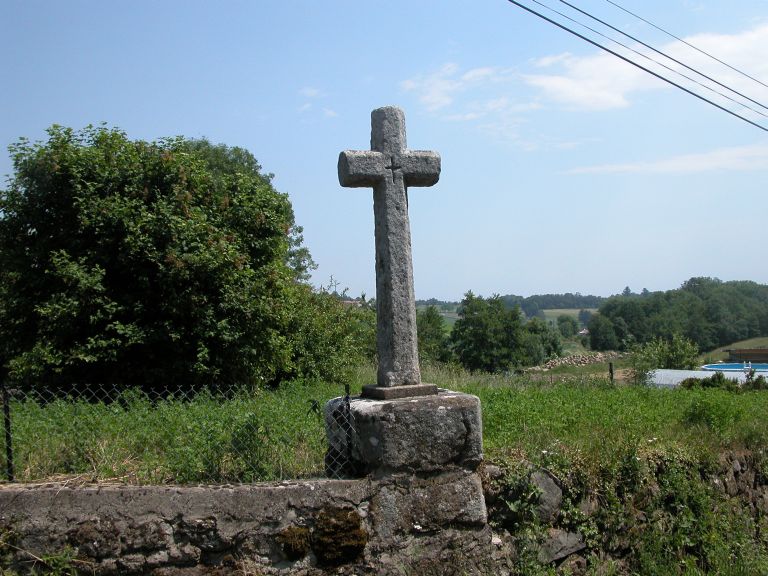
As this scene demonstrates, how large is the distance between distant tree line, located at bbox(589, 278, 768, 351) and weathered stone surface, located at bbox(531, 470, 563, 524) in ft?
151

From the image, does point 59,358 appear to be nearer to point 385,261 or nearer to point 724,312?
point 385,261

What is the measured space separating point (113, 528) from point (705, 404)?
6.33 m

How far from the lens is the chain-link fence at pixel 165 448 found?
15.4 feet

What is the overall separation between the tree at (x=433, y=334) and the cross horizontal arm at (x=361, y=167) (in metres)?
24.9

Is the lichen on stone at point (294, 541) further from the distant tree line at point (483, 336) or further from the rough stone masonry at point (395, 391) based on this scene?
the distant tree line at point (483, 336)

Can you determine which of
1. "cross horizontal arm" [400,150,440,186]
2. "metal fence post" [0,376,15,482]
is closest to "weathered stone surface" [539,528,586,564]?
"cross horizontal arm" [400,150,440,186]

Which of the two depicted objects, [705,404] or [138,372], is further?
[138,372]

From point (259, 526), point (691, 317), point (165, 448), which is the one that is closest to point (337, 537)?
point (259, 526)

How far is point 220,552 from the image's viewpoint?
428 centimetres

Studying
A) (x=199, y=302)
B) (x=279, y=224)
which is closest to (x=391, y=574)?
(x=199, y=302)

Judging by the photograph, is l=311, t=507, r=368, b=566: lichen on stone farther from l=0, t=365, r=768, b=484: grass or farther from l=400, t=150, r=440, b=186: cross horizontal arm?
l=400, t=150, r=440, b=186: cross horizontal arm

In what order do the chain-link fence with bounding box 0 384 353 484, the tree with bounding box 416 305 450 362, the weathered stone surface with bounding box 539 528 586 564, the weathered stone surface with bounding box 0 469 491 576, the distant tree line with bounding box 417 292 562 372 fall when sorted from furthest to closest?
the distant tree line with bounding box 417 292 562 372, the tree with bounding box 416 305 450 362, the weathered stone surface with bounding box 539 528 586 564, the chain-link fence with bounding box 0 384 353 484, the weathered stone surface with bounding box 0 469 491 576

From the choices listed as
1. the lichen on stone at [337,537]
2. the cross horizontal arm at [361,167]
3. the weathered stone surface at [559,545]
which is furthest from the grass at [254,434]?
the cross horizontal arm at [361,167]

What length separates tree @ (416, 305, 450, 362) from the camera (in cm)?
3030
